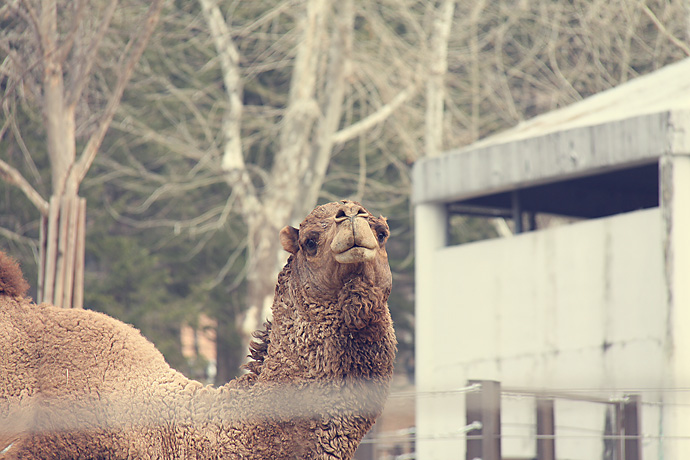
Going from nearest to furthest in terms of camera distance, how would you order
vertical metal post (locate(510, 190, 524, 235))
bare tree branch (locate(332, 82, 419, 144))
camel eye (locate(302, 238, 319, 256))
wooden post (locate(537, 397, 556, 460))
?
1. camel eye (locate(302, 238, 319, 256))
2. wooden post (locate(537, 397, 556, 460))
3. vertical metal post (locate(510, 190, 524, 235))
4. bare tree branch (locate(332, 82, 419, 144))

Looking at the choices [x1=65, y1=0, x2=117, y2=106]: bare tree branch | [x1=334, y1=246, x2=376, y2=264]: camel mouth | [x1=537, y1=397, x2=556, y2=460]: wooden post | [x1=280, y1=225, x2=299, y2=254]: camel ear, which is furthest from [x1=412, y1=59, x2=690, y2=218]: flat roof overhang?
[x1=334, y1=246, x2=376, y2=264]: camel mouth

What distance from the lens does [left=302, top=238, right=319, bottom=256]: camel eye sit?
3680 millimetres

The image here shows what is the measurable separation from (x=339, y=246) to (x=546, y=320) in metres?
7.99

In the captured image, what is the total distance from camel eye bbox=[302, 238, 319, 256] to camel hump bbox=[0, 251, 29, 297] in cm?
133

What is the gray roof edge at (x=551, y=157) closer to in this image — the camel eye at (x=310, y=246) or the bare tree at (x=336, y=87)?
the bare tree at (x=336, y=87)

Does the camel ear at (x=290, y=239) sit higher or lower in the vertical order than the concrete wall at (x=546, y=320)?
lower

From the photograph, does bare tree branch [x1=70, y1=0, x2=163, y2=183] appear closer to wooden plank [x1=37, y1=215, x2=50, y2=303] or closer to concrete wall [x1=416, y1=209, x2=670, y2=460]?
wooden plank [x1=37, y1=215, x2=50, y2=303]

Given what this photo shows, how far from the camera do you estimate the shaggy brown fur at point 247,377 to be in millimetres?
3564

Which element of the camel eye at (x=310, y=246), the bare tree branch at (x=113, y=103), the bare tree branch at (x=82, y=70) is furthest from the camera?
the bare tree branch at (x=82, y=70)

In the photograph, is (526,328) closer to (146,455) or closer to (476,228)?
(146,455)

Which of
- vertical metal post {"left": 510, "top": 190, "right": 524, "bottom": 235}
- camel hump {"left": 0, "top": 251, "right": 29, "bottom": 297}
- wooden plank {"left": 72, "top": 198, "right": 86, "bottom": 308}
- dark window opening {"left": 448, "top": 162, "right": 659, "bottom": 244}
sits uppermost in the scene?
dark window opening {"left": 448, "top": 162, "right": 659, "bottom": 244}

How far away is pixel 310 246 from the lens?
369 centimetres

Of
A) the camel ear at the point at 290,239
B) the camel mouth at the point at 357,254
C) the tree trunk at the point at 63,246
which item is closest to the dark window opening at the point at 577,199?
the tree trunk at the point at 63,246

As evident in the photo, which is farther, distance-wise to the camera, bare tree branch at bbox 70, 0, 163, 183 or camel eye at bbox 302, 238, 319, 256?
bare tree branch at bbox 70, 0, 163, 183
